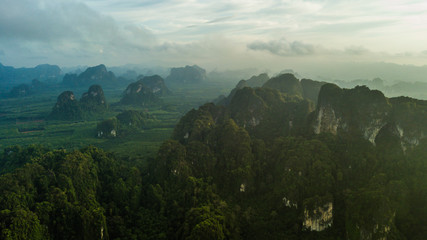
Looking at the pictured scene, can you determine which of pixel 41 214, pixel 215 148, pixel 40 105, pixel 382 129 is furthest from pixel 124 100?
pixel 382 129

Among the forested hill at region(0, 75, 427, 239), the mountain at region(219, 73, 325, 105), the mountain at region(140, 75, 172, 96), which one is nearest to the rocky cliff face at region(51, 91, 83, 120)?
the forested hill at region(0, 75, 427, 239)

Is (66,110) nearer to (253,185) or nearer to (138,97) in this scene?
(138,97)

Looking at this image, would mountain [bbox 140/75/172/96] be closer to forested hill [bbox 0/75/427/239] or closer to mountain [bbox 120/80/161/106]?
mountain [bbox 120/80/161/106]

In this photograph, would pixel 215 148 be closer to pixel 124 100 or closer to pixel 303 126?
pixel 303 126

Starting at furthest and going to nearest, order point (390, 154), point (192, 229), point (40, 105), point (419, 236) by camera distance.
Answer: point (40, 105) < point (390, 154) < point (192, 229) < point (419, 236)

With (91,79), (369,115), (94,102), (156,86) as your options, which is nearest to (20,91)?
(91,79)

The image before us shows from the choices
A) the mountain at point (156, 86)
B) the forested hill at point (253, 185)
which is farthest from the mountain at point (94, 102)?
the forested hill at point (253, 185)
